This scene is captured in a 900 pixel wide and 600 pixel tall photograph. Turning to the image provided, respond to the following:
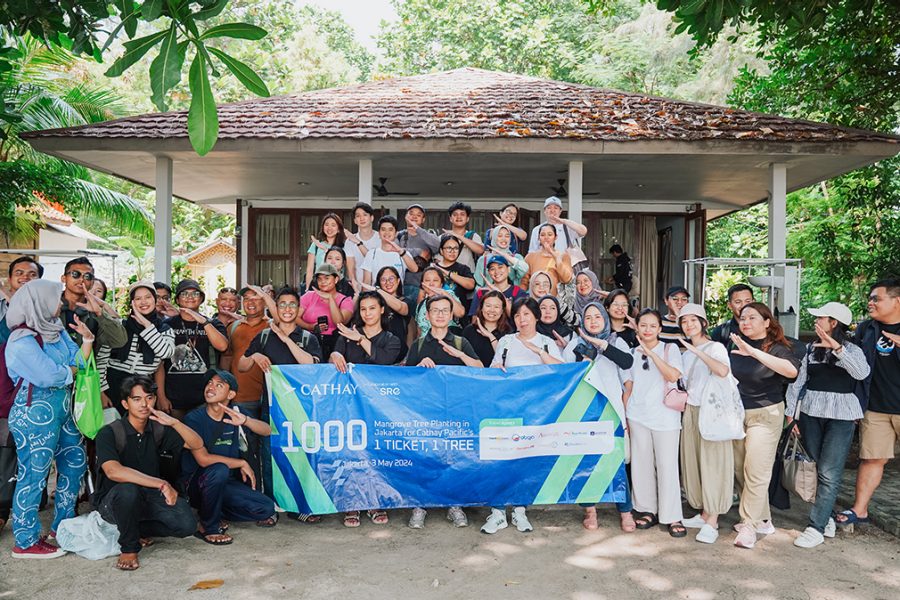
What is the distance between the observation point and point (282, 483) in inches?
203

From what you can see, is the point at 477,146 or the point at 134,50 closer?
the point at 134,50

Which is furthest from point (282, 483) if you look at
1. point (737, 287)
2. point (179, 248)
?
point (179, 248)

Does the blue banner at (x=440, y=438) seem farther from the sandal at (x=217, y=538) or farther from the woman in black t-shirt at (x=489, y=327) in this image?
the sandal at (x=217, y=538)

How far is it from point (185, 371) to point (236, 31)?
330 centimetres

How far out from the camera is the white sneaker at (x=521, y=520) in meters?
5.04

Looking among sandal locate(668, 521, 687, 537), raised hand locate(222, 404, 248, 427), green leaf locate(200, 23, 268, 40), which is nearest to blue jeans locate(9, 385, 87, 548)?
raised hand locate(222, 404, 248, 427)

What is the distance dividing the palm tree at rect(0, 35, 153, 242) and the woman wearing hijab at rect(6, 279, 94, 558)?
190 inches

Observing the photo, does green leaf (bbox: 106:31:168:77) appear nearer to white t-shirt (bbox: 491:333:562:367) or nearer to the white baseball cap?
white t-shirt (bbox: 491:333:562:367)

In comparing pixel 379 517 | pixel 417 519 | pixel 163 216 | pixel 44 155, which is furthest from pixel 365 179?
pixel 44 155

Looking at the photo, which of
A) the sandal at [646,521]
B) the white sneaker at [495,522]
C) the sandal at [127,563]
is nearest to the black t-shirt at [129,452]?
the sandal at [127,563]

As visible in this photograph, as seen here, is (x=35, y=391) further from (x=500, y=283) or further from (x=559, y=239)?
(x=559, y=239)

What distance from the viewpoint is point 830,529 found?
16.4 ft

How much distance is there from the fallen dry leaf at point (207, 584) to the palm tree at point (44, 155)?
647 centimetres

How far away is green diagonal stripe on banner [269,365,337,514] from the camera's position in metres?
5.13
